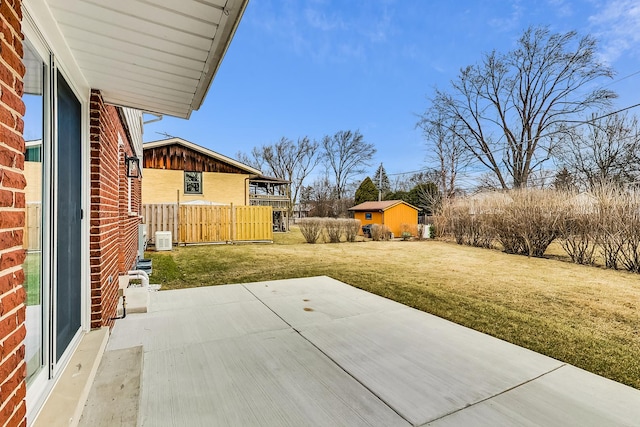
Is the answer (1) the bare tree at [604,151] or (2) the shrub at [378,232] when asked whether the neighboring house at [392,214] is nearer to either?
(2) the shrub at [378,232]

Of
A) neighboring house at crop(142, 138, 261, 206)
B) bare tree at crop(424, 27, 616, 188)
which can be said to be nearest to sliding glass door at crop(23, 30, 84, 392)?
neighboring house at crop(142, 138, 261, 206)

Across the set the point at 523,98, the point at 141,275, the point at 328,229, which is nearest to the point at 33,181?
the point at 141,275

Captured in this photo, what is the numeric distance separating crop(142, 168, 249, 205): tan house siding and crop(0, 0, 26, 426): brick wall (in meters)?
16.7

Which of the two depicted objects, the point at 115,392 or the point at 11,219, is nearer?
the point at 11,219

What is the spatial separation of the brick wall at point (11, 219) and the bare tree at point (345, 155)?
35.6 meters

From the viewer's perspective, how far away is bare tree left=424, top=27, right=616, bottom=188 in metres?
20.0

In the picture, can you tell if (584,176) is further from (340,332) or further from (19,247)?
(19,247)

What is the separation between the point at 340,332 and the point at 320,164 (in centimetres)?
3513

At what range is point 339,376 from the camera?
2605mm

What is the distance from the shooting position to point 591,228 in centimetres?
929

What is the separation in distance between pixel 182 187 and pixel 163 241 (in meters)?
6.81

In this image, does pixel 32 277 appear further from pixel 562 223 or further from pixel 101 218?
pixel 562 223

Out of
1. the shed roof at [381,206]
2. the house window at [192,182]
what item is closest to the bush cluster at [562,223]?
the shed roof at [381,206]

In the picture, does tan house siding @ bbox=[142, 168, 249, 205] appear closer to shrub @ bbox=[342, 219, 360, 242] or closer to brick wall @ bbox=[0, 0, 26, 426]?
shrub @ bbox=[342, 219, 360, 242]
